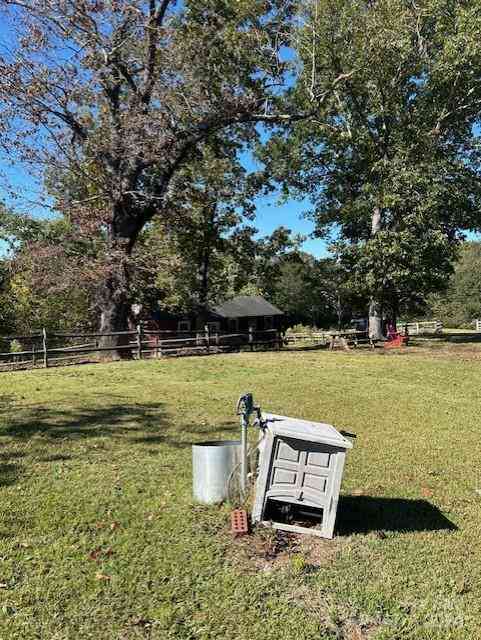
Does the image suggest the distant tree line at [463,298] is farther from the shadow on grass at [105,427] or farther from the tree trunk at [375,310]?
the shadow on grass at [105,427]

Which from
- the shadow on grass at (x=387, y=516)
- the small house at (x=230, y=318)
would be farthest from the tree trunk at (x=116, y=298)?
the shadow on grass at (x=387, y=516)

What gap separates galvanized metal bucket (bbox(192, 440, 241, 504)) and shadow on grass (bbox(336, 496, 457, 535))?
97 centimetres

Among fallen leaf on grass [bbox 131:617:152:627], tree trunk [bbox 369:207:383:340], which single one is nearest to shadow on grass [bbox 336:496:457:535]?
fallen leaf on grass [bbox 131:617:152:627]

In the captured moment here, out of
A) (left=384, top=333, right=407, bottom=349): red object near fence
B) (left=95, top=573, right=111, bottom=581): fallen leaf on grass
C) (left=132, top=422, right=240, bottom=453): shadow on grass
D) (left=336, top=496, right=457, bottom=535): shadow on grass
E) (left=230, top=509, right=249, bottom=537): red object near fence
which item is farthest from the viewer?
(left=384, top=333, right=407, bottom=349): red object near fence

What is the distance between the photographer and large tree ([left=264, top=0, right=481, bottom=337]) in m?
20.9

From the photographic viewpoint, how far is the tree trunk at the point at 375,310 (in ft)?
79.9

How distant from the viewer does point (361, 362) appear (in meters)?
16.2

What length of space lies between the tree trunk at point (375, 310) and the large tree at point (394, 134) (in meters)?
0.05

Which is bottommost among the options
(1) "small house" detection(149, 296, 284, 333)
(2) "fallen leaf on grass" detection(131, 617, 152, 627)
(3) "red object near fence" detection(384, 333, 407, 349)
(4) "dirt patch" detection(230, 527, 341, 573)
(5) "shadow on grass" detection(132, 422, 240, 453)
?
(2) "fallen leaf on grass" detection(131, 617, 152, 627)

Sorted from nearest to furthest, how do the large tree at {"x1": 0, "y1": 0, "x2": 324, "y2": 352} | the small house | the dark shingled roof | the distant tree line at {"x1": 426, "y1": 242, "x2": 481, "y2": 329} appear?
1. the large tree at {"x1": 0, "y1": 0, "x2": 324, "y2": 352}
2. the small house
3. the dark shingled roof
4. the distant tree line at {"x1": 426, "y1": 242, "x2": 481, "y2": 329}

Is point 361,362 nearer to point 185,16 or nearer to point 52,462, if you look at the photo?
point 52,462

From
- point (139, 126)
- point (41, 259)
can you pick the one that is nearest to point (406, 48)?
point (139, 126)

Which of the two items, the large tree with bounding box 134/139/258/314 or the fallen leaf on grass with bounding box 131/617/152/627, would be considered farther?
the large tree with bounding box 134/139/258/314

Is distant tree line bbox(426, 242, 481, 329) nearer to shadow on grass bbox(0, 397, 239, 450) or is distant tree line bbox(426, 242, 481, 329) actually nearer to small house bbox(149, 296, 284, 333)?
small house bbox(149, 296, 284, 333)
